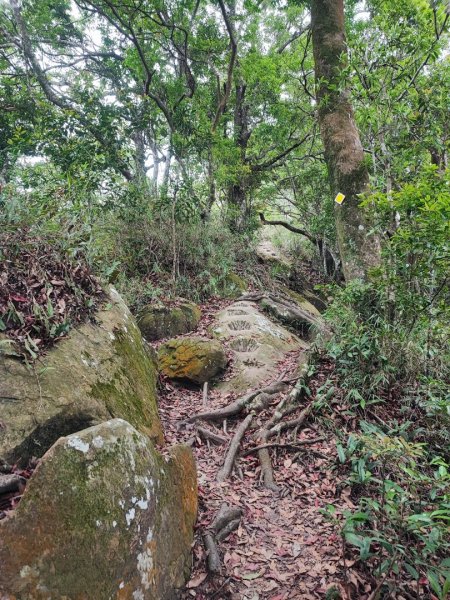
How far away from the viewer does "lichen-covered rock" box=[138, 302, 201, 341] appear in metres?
6.93

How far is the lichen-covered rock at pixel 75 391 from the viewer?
2189 millimetres

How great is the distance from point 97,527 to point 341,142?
20.0ft

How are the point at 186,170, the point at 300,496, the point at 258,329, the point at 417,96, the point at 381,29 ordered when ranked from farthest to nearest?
the point at 186,170 → the point at 258,329 → the point at 417,96 → the point at 381,29 → the point at 300,496

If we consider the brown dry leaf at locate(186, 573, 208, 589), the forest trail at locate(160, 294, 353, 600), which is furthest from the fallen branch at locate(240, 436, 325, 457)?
the brown dry leaf at locate(186, 573, 208, 589)

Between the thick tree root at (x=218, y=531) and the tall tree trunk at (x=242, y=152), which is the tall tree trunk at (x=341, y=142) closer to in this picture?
the thick tree root at (x=218, y=531)

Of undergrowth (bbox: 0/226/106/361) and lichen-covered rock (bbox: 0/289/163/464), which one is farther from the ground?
undergrowth (bbox: 0/226/106/361)

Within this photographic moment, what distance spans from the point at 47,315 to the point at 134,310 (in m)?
4.35

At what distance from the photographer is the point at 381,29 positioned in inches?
203

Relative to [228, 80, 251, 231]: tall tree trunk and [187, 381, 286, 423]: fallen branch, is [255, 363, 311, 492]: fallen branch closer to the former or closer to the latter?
[187, 381, 286, 423]: fallen branch

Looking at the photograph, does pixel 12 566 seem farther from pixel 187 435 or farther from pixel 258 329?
pixel 258 329

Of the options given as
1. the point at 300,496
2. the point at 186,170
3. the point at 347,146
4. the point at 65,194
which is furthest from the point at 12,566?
the point at 186,170

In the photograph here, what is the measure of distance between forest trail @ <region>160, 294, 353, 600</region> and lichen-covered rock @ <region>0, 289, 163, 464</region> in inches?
36.2

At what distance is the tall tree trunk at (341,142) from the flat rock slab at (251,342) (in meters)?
1.98

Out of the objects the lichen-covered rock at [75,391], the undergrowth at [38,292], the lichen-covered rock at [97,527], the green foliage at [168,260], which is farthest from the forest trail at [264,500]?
the green foliage at [168,260]
